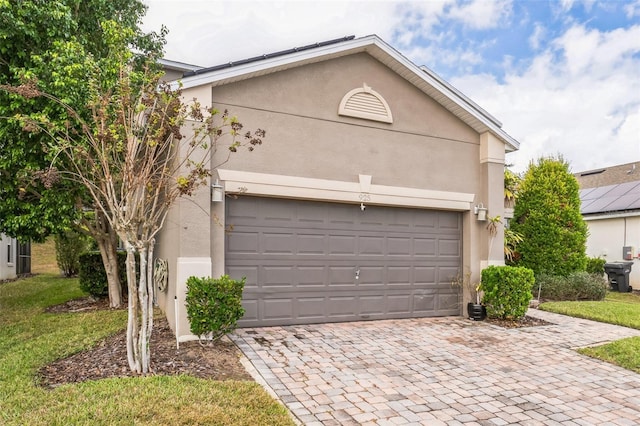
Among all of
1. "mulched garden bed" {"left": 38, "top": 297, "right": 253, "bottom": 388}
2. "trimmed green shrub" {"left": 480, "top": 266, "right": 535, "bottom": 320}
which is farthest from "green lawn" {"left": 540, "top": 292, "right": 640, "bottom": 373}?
"mulched garden bed" {"left": 38, "top": 297, "right": 253, "bottom": 388}

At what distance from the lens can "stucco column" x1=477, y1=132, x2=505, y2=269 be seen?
946cm

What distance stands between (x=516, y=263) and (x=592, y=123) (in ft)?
50.2

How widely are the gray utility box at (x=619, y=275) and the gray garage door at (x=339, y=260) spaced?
31.3 feet

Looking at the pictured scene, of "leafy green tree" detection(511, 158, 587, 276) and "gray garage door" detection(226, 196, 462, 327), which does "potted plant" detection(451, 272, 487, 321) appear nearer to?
"gray garage door" detection(226, 196, 462, 327)

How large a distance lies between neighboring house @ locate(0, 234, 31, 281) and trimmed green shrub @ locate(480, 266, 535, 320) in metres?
14.0

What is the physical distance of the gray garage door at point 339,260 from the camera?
7.78 metres

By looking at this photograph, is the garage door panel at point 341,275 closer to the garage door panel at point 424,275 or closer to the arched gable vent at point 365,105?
the garage door panel at point 424,275

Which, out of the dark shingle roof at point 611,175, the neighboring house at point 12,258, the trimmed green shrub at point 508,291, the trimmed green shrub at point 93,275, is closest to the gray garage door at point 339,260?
the trimmed green shrub at point 508,291

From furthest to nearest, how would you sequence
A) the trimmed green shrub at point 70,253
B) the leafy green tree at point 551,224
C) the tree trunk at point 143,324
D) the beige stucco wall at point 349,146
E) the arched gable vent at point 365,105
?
the trimmed green shrub at point 70,253, the leafy green tree at point 551,224, the arched gable vent at point 365,105, the beige stucco wall at point 349,146, the tree trunk at point 143,324

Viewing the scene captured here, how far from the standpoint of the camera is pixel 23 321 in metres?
8.62

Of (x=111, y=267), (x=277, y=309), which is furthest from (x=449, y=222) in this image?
(x=111, y=267)

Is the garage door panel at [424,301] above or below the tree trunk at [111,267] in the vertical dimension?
below

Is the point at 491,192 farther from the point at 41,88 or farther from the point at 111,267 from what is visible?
the point at 41,88

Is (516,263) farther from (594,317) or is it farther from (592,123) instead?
(592,123)
